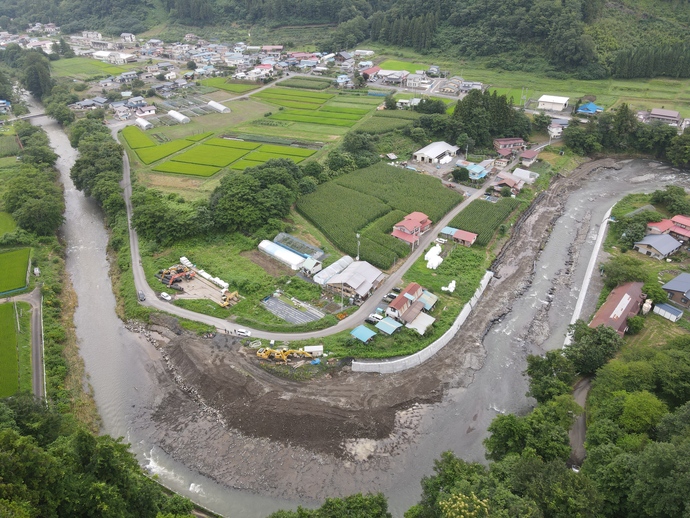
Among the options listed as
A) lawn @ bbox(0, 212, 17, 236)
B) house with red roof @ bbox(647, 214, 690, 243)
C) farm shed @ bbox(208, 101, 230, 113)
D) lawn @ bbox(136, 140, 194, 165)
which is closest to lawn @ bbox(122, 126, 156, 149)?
lawn @ bbox(136, 140, 194, 165)

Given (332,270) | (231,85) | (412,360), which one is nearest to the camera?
(412,360)

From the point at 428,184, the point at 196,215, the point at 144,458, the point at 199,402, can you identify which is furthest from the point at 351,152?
the point at 144,458

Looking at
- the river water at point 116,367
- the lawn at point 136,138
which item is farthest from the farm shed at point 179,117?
the river water at point 116,367

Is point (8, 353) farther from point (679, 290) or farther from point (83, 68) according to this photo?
point (83, 68)

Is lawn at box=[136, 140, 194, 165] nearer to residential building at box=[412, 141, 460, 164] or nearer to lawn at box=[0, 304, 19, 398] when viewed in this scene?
lawn at box=[0, 304, 19, 398]

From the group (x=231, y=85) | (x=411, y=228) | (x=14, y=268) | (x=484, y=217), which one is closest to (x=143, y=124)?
(x=231, y=85)

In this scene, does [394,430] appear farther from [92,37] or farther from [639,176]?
[92,37]
